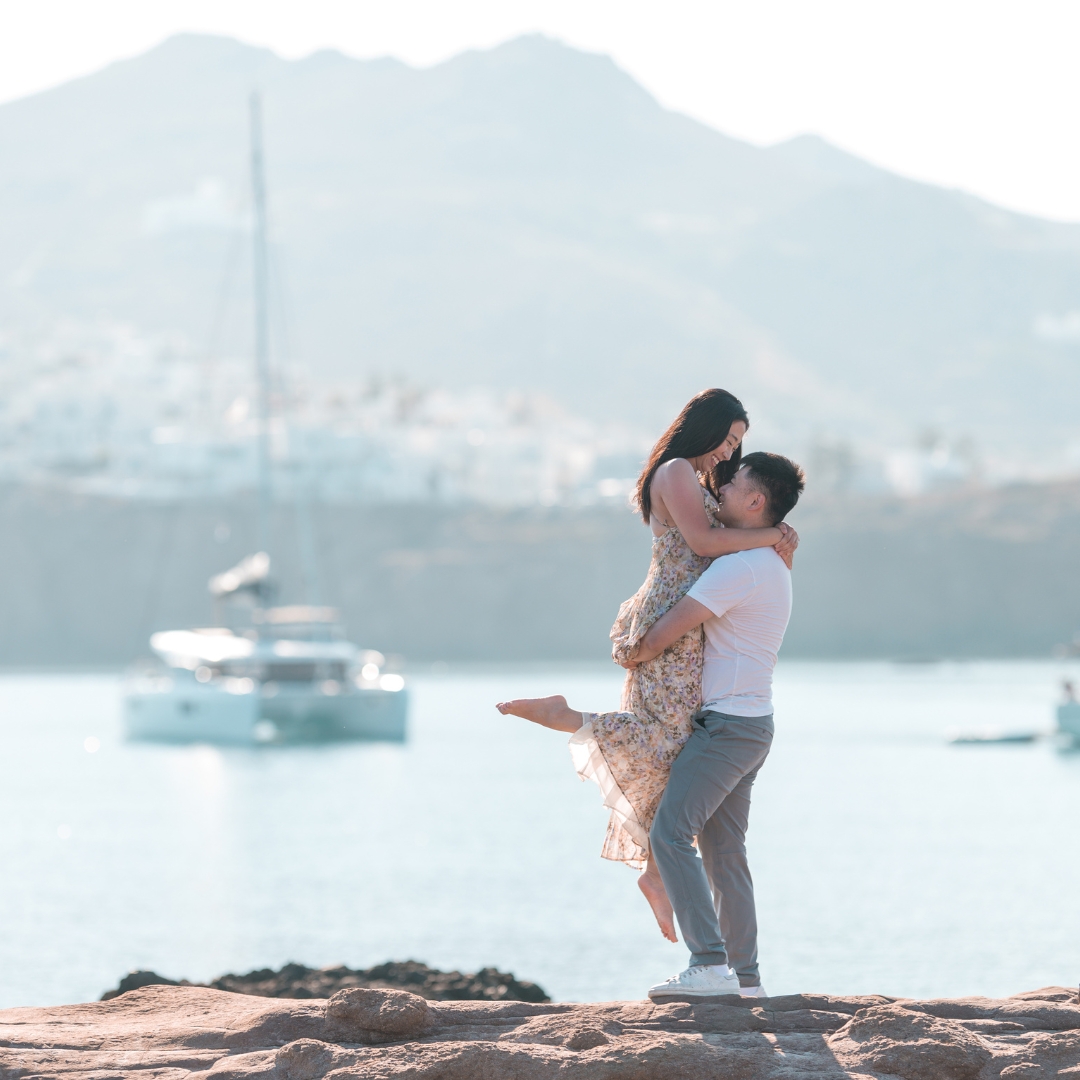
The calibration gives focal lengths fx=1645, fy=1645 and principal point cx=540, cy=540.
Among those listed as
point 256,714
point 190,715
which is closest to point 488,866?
point 256,714

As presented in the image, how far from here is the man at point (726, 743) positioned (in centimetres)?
419

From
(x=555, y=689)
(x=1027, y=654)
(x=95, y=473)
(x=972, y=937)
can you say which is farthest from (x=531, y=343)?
(x=972, y=937)

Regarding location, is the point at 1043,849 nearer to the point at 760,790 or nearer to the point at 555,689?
the point at 760,790

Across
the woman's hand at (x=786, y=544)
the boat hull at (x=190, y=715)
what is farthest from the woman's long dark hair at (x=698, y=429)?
the boat hull at (x=190, y=715)

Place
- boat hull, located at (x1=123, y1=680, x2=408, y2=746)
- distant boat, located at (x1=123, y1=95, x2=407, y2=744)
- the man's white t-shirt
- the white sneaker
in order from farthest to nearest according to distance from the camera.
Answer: distant boat, located at (x1=123, y1=95, x2=407, y2=744), boat hull, located at (x1=123, y1=680, x2=408, y2=746), the man's white t-shirt, the white sneaker

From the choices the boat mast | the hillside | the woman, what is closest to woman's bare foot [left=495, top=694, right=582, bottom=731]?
the woman

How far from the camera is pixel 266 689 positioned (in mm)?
→ 37156

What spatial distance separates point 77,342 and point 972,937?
6322 inches

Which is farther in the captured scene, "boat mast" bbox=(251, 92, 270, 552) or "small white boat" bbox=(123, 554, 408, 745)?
"boat mast" bbox=(251, 92, 270, 552)

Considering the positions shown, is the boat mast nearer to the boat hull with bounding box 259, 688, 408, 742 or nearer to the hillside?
the boat hull with bounding box 259, 688, 408, 742

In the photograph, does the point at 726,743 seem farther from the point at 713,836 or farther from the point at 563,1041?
the point at 563,1041

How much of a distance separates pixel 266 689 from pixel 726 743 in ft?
111

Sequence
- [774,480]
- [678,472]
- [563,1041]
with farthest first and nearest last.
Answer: [774,480]
[678,472]
[563,1041]

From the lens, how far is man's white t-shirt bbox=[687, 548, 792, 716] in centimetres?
427
